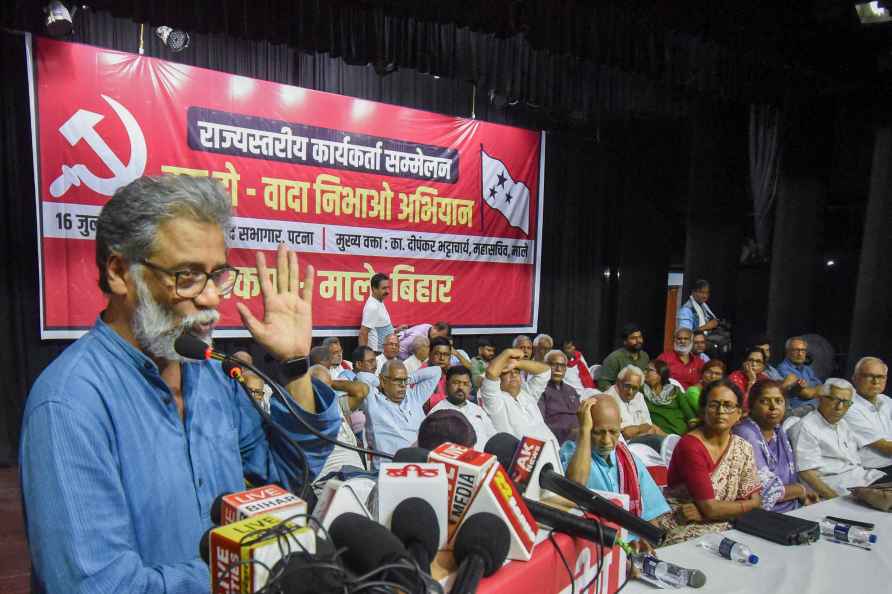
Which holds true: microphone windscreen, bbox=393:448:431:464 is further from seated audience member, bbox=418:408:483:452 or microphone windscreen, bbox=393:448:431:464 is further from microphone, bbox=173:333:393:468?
seated audience member, bbox=418:408:483:452

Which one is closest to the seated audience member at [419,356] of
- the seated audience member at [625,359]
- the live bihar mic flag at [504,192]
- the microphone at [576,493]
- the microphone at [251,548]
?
the seated audience member at [625,359]

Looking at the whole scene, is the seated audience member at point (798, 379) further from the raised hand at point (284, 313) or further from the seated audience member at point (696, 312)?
the raised hand at point (284, 313)

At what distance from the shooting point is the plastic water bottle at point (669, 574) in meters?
1.41

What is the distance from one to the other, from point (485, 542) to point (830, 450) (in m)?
3.08

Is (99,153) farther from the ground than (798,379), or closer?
farther from the ground

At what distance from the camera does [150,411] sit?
84 cm

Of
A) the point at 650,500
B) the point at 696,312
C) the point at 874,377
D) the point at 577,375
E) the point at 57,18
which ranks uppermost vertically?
the point at 57,18

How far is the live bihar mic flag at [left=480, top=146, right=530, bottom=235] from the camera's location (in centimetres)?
607

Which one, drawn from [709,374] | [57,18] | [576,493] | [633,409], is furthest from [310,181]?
[576,493]

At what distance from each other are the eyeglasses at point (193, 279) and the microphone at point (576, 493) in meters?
0.53

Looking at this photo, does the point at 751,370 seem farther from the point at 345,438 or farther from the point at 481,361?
the point at 345,438

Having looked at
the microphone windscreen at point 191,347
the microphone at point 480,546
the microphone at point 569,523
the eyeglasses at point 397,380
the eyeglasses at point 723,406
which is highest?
the microphone windscreen at point 191,347

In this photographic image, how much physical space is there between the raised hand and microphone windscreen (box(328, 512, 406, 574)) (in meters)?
0.33

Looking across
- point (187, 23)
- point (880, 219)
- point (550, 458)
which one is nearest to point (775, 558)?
point (550, 458)
